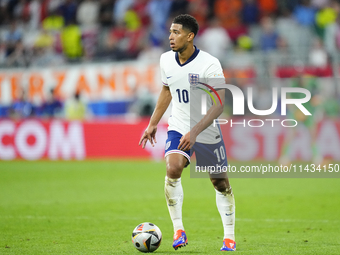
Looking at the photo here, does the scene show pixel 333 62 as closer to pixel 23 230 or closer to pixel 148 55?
pixel 148 55

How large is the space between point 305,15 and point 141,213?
13198mm

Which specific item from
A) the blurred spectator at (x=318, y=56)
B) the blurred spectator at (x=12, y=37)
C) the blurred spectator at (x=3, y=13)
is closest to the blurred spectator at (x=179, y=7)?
the blurred spectator at (x=318, y=56)

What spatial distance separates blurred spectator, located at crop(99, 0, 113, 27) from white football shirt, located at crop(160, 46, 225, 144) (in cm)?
1700

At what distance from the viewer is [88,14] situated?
23359mm

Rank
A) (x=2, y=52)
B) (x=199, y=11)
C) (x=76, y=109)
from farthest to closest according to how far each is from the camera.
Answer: (x=2, y=52)
(x=199, y=11)
(x=76, y=109)

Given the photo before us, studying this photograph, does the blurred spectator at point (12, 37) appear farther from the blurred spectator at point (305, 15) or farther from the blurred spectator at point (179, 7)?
the blurred spectator at point (305, 15)

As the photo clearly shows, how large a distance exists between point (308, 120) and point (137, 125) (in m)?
5.66

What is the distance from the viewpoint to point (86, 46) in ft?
72.5

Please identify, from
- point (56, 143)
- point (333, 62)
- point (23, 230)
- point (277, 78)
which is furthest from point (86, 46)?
point (23, 230)

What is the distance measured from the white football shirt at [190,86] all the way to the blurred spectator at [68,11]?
18.4m

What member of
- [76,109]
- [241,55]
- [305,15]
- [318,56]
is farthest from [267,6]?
[76,109]

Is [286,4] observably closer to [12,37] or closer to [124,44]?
[124,44]

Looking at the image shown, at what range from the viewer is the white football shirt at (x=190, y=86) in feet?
20.5

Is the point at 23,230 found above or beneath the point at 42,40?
beneath
